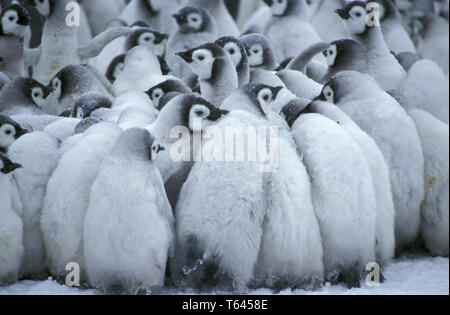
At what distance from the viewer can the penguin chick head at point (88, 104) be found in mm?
2504

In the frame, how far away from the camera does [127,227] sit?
Answer: 1.77 metres

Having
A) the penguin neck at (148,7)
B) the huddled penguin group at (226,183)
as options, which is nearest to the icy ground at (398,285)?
the huddled penguin group at (226,183)

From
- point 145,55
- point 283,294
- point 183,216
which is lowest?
point 283,294

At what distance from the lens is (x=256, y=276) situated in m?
1.83

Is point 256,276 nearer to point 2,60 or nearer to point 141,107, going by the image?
point 141,107

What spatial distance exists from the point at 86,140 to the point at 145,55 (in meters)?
1.00

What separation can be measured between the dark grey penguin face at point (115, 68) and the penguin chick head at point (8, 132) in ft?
3.33

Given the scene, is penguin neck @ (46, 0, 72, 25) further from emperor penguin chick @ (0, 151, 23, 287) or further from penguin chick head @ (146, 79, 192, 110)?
emperor penguin chick @ (0, 151, 23, 287)

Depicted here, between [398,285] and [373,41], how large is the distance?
1.27 m

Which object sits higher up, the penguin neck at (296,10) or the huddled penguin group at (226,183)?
the penguin neck at (296,10)

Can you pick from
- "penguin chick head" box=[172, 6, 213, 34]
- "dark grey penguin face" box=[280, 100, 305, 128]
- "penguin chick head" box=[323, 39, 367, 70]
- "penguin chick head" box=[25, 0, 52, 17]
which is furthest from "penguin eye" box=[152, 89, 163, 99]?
"penguin chick head" box=[25, 0, 52, 17]

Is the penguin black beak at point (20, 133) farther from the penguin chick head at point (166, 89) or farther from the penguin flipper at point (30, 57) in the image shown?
the penguin flipper at point (30, 57)
